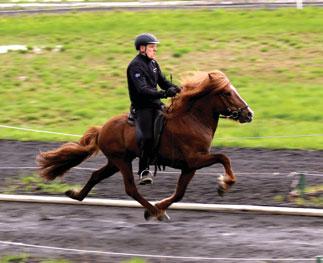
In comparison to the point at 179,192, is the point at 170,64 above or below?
below

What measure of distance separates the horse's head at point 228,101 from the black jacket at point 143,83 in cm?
68

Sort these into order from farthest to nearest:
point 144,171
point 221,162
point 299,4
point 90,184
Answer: point 299,4, point 90,184, point 144,171, point 221,162

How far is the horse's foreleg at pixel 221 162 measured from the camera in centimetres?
1111

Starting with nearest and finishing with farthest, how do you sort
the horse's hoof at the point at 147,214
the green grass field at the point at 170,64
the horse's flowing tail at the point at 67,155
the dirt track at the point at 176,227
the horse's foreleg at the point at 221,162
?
1. the dirt track at the point at 176,227
2. the horse's foreleg at the point at 221,162
3. the horse's hoof at the point at 147,214
4. the horse's flowing tail at the point at 67,155
5. the green grass field at the point at 170,64

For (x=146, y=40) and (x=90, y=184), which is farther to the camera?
(x=90, y=184)

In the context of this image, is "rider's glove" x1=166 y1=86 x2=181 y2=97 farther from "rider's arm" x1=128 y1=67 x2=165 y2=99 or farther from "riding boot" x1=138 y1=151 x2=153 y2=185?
"riding boot" x1=138 y1=151 x2=153 y2=185

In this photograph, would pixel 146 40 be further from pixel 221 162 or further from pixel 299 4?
pixel 299 4

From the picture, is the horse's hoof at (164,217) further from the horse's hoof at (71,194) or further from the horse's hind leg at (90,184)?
the horse's hoof at (71,194)

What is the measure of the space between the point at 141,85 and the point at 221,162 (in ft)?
4.52

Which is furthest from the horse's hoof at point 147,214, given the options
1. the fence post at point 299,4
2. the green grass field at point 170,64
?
the fence post at point 299,4

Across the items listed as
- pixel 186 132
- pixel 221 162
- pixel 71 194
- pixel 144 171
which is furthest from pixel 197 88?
pixel 71 194

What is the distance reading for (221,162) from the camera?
36.8ft

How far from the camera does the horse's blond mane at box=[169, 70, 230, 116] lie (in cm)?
1146

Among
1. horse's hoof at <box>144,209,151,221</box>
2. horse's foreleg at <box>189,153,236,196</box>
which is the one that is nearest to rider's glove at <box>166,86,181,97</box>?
horse's foreleg at <box>189,153,236,196</box>
